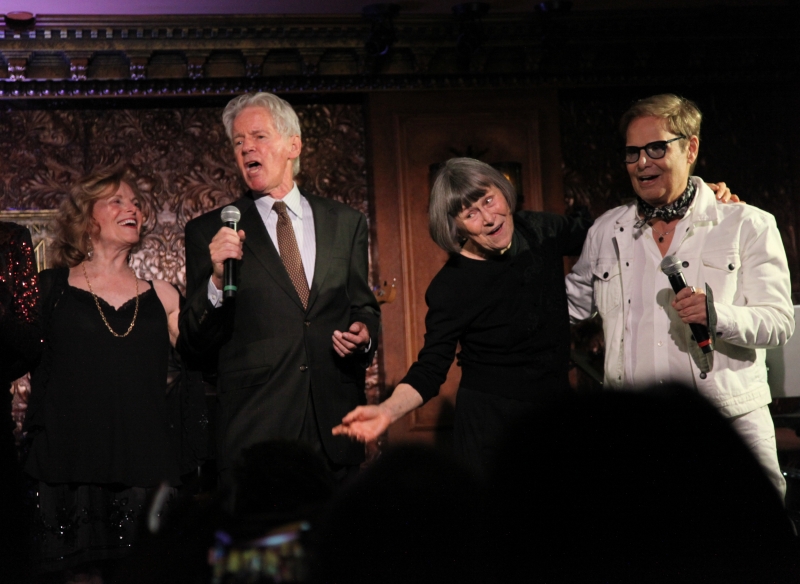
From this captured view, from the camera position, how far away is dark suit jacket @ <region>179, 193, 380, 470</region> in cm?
245

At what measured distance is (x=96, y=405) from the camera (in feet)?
8.59

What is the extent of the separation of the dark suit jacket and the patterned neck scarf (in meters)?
0.88

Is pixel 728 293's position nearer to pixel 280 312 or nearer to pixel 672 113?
pixel 672 113

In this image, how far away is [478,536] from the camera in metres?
0.79

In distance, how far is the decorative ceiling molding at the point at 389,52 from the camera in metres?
4.42

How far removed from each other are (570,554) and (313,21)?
414 centimetres

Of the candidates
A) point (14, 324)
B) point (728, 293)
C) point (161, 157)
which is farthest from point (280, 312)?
point (161, 157)

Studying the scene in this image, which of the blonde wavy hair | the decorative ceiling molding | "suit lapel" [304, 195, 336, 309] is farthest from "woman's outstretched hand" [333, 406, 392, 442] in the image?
the decorative ceiling molding

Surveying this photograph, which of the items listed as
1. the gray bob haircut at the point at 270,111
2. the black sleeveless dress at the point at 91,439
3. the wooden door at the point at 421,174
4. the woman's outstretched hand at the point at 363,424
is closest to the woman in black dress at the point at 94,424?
the black sleeveless dress at the point at 91,439

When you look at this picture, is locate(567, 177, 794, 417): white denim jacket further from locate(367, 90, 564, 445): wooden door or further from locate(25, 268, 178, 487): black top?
locate(367, 90, 564, 445): wooden door

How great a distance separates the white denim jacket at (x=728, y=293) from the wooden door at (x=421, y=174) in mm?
2192

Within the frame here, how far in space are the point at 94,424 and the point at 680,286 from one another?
1.78 meters

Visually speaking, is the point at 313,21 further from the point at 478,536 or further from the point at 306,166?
the point at 478,536

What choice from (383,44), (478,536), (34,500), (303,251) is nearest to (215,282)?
(303,251)
